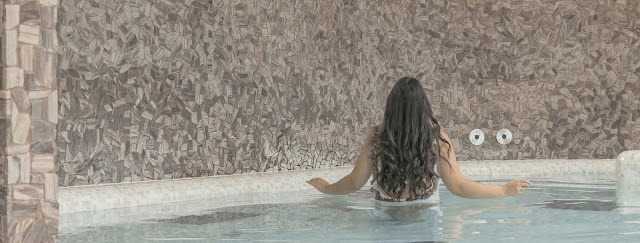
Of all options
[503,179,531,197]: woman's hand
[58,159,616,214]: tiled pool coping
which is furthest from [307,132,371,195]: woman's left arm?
[58,159,616,214]: tiled pool coping

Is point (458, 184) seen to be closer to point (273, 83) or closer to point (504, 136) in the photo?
point (273, 83)

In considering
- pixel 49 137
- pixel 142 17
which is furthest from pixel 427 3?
pixel 49 137

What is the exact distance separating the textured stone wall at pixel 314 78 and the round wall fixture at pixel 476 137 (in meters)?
0.10

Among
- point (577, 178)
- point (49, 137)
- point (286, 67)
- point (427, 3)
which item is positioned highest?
point (427, 3)

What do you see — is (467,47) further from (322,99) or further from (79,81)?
(79,81)

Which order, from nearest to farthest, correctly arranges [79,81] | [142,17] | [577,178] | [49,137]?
[49,137], [79,81], [142,17], [577,178]

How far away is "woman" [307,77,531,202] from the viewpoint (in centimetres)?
414

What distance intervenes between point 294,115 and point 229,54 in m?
1.17

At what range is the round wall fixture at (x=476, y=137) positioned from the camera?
374 inches

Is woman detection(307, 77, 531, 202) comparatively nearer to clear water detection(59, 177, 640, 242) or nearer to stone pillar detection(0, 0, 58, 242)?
clear water detection(59, 177, 640, 242)

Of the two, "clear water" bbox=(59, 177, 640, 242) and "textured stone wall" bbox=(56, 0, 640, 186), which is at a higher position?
"textured stone wall" bbox=(56, 0, 640, 186)

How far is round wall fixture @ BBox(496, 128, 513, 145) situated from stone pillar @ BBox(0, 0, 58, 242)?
23.4 ft

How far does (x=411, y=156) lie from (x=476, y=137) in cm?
553

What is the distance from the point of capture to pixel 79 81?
548 cm
